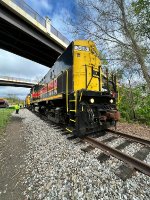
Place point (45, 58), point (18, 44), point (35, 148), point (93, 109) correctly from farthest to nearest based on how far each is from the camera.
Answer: point (45, 58)
point (18, 44)
point (93, 109)
point (35, 148)

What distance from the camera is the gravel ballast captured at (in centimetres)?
277

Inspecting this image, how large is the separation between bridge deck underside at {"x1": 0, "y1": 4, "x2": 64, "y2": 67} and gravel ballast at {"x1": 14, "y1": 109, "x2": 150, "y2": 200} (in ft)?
44.7

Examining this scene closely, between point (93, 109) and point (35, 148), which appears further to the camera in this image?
point (93, 109)

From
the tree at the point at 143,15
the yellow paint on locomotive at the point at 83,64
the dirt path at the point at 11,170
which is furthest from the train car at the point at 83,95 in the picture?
the tree at the point at 143,15

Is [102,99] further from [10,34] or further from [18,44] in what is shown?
[18,44]

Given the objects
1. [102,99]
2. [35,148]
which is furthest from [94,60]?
[35,148]

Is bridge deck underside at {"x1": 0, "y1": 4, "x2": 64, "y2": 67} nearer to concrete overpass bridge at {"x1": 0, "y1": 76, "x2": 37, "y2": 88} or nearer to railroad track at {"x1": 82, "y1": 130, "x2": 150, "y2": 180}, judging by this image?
railroad track at {"x1": 82, "y1": 130, "x2": 150, "y2": 180}

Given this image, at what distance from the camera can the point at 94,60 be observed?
7.44m

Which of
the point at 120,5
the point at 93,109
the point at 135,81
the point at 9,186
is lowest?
the point at 9,186

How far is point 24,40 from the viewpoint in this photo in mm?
19078

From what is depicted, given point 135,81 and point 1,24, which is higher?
point 1,24

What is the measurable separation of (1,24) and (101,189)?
1647 cm

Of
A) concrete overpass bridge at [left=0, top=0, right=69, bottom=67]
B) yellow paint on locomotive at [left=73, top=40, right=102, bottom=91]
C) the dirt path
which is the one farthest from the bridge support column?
the dirt path

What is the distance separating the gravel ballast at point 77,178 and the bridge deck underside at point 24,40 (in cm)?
1362
